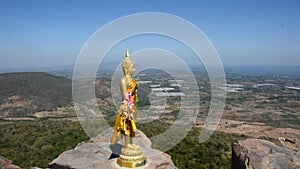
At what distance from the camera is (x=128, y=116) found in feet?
28.7

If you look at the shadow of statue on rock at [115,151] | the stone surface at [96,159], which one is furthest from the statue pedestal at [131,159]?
the shadow of statue on rock at [115,151]

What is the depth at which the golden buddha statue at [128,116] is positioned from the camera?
8648 millimetres

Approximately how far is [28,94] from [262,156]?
5579 cm

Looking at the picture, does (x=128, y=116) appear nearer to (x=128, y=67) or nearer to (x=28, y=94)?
(x=128, y=67)

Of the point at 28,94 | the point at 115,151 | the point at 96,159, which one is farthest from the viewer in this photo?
the point at 28,94

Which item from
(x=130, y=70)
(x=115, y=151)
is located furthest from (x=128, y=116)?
(x=115, y=151)

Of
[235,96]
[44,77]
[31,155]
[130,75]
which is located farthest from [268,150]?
[235,96]

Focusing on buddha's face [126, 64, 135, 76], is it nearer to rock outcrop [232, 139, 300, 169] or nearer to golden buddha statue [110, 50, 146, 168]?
golden buddha statue [110, 50, 146, 168]

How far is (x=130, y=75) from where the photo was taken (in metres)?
8.76

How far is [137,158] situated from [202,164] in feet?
26.7

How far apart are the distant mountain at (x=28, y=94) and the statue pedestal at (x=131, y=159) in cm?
4893

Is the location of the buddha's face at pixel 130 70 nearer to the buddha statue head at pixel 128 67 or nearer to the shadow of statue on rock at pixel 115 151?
the buddha statue head at pixel 128 67

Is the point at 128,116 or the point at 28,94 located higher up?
the point at 128,116

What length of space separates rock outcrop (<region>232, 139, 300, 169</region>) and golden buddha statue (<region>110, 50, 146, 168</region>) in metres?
3.55
